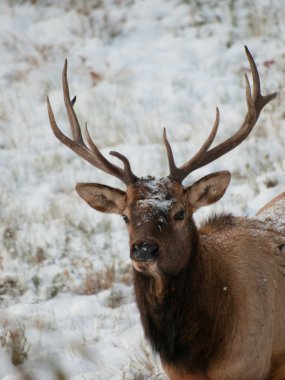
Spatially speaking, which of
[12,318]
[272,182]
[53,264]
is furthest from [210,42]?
[12,318]

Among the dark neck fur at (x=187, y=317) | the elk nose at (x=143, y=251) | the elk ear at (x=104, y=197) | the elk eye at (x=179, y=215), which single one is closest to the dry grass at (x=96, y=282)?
the elk ear at (x=104, y=197)

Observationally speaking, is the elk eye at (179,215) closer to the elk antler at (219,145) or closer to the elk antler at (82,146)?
the elk antler at (219,145)

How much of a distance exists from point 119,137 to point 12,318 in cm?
413

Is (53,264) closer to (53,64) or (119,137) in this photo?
(119,137)

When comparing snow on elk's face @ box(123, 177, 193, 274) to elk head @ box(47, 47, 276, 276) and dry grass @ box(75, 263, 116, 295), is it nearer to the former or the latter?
elk head @ box(47, 47, 276, 276)

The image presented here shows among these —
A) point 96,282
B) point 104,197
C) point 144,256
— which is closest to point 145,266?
point 144,256

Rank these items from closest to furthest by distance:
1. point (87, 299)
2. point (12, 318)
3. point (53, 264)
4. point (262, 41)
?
point (12, 318) < point (87, 299) < point (53, 264) < point (262, 41)

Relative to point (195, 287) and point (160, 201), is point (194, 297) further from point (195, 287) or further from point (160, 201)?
point (160, 201)

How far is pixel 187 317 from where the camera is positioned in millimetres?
4953

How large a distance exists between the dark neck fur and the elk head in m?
0.13

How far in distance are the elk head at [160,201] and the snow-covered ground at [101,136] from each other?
1230 mm

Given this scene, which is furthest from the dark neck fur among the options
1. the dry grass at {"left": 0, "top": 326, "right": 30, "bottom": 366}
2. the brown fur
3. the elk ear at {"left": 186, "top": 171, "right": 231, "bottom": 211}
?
the dry grass at {"left": 0, "top": 326, "right": 30, "bottom": 366}

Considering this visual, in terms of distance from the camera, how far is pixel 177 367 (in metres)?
4.96

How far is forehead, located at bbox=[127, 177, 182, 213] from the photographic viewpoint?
4.79 m
